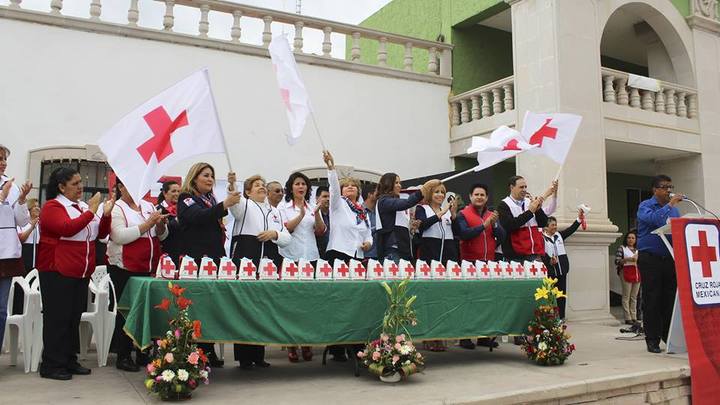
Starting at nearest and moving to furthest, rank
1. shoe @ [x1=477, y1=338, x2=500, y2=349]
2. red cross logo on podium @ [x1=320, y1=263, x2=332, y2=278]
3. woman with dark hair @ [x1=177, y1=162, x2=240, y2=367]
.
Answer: woman with dark hair @ [x1=177, y1=162, x2=240, y2=367]
red cross logo on podium @ [x1=320, y1=263, x2=332, y2=278]
shoe @ [x1=477, y1=338, x2=500, y2=349]

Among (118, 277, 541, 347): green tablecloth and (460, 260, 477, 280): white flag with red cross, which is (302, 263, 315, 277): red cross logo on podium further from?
(460, 260, 477, 280): white flag with red cross

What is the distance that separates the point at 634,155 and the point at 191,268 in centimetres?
1033

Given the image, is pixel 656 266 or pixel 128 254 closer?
pixel 128 254

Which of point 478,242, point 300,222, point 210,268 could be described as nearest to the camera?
point 210,268

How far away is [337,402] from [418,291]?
1.33 meters

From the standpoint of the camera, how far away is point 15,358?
16.5ft

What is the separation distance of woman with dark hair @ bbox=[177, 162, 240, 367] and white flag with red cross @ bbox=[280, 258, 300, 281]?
0.59 metres

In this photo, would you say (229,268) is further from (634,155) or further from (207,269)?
(634,155)

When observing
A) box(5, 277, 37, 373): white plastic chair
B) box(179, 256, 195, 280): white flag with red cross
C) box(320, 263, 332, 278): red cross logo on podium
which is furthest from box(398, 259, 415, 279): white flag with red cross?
box(5, 277, 37, 373): white plastic chair

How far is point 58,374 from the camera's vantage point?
4320 mm

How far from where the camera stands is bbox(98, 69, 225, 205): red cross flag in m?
4.18

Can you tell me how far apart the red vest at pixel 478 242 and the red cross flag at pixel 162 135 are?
2.85 m

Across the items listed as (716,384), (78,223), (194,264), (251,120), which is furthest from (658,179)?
(251,120)

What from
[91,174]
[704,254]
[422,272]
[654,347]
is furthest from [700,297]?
[91,174]
